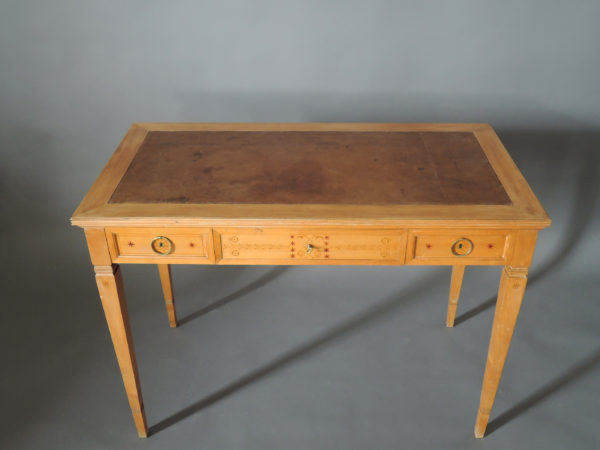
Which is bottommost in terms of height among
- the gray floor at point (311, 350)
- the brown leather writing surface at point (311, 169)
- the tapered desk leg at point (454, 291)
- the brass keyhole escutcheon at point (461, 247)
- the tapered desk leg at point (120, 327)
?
the gray floor at point (311, 350)

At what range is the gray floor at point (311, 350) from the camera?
2484mm

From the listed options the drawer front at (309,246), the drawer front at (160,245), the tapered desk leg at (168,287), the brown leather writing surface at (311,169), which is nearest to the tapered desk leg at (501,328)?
the brown leather writing surface at (311,169)

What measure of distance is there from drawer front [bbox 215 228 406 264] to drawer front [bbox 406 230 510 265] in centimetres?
5

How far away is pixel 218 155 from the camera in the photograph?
2369mm

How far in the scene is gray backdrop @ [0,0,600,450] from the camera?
8.36ft

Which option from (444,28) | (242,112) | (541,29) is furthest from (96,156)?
(541,29)

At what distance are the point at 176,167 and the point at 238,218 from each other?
48cm

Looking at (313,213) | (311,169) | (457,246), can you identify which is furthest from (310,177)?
(457,246)

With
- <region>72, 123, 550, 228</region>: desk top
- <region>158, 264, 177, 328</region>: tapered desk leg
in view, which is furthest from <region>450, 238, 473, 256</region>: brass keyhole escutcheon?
<region>158, 264, 177, 328</region>: tapered desk leg

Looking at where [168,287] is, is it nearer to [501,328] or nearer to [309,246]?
[309,246]

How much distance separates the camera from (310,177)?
220 cm

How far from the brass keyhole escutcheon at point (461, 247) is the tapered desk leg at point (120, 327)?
120 cm

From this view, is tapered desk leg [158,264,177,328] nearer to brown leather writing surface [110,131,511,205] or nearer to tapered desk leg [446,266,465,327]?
brown leather writing surface [110,131,511,205]

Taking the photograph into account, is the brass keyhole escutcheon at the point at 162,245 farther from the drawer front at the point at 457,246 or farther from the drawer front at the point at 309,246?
the drawer front at the point at 457,246
